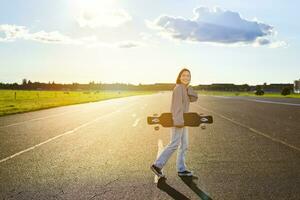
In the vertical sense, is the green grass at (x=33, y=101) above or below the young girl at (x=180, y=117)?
below

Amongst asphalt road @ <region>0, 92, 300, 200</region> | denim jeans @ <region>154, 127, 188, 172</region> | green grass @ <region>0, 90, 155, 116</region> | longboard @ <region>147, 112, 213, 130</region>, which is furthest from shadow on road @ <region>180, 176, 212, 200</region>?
green grass @ <region>0, 90, 155, 116</region>

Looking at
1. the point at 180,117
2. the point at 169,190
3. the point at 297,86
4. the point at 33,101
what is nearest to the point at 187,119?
the point at 180,117

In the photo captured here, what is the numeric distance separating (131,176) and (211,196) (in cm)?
175

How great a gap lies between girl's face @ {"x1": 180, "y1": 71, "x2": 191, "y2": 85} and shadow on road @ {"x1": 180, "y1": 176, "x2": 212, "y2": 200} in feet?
5.28

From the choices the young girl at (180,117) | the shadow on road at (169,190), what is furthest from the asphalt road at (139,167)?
the young girl at (180,117)

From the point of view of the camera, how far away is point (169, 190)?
5633mm

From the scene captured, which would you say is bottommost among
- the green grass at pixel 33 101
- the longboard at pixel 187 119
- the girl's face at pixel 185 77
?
the green grass at pixel 33 101

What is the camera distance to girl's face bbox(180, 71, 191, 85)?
21.1 feet

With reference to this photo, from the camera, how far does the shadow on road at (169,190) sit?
5281mm

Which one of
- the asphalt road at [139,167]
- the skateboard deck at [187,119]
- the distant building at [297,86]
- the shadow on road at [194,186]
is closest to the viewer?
the shadow on road at [194,186]

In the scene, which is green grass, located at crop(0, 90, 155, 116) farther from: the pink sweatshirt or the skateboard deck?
the pink sweatshirt

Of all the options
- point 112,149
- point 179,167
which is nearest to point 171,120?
point 179,167

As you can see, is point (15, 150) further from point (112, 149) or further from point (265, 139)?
point (265, 139)

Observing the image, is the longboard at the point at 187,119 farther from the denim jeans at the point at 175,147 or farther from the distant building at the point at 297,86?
the distant building at the point at 297,86
